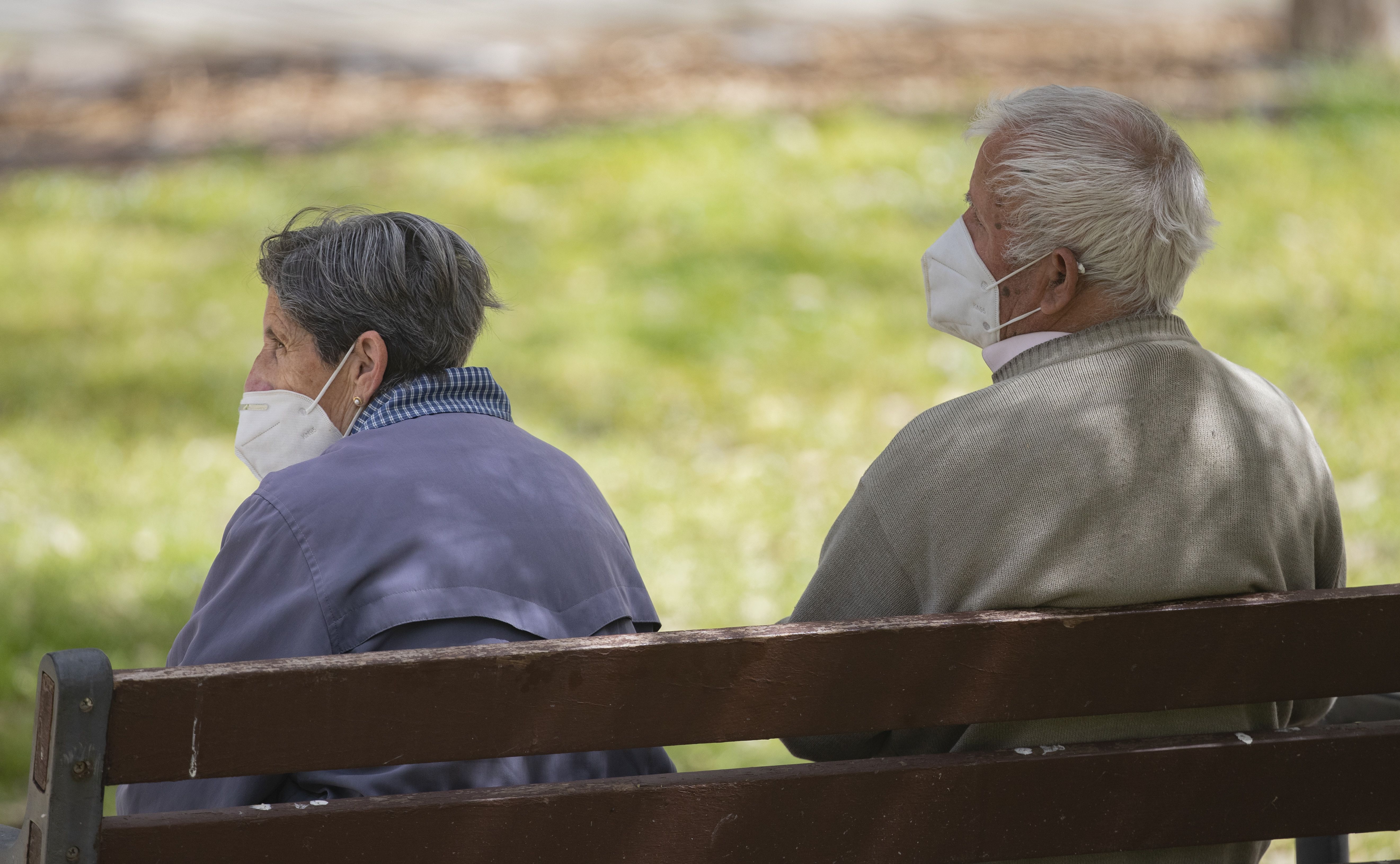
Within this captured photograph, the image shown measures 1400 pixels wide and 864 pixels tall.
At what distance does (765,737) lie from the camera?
6.42 feet

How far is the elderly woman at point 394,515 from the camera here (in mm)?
2223

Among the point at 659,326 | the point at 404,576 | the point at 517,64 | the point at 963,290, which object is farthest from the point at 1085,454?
the point at 517,64

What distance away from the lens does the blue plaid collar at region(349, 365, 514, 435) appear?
2588 mm

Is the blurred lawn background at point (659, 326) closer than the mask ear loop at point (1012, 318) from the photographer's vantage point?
No

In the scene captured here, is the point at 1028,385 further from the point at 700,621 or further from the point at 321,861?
the point at 700,621

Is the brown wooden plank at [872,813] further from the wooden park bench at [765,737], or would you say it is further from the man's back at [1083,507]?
the man's back at [1083,507]

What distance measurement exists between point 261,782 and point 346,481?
447 mm

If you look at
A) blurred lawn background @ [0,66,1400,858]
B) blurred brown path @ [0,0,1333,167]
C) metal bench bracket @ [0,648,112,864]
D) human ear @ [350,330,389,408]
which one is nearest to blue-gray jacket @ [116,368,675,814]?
human ear @ [350,330,389,408]

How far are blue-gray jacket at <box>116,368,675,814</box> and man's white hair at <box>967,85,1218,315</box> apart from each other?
87cm

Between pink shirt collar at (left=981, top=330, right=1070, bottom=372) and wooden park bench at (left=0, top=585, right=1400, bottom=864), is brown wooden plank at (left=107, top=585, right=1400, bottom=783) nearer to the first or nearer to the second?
wooden park bench at (left=0, top=585, right=1400, bottom=864)

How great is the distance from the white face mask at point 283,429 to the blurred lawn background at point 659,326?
157cm

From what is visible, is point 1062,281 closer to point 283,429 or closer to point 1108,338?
point 1108,338

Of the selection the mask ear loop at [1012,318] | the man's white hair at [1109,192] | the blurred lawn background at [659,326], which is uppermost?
the man's white hair at [1109,192]

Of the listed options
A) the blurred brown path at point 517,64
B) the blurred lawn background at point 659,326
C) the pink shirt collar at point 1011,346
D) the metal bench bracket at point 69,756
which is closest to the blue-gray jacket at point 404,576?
the metal bench bracket at point 69,756
